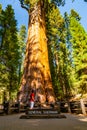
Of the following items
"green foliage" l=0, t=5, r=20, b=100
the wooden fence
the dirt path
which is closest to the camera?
the dirt path

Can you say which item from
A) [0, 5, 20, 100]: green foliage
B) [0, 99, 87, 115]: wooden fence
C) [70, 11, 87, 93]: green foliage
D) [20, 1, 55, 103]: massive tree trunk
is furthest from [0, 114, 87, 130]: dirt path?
[0, 5, 20, 100]: green foliage

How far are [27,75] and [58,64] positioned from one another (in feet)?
80.5

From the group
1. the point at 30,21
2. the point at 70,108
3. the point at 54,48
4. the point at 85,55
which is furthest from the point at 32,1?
the point at 54,48

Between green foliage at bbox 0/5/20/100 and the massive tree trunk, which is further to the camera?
green foliage at bbox 0/5/20/100

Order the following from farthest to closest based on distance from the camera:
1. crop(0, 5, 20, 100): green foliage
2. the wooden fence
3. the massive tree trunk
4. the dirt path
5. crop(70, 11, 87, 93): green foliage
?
crop(0, 5, 20, 100): green foliage
crop(70, 11, 87, 93): green foliage
the massive tree trunk
the wooden fence
the dirt path

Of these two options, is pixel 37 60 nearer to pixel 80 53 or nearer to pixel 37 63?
pixel 37 63

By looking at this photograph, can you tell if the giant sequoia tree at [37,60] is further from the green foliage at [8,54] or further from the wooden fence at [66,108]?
the green foliage at [8,54]

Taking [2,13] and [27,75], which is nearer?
[27,75]

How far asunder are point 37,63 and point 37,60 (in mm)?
318

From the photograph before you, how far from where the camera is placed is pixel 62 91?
4562cm

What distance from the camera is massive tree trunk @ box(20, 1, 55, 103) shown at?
74.7 ft

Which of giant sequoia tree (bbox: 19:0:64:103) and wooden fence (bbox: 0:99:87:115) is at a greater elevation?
giant sequoia tree (bbox: 19:0:64:103)

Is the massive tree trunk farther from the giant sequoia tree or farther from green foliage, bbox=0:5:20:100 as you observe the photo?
green foliage, bbox=0:5:20:100

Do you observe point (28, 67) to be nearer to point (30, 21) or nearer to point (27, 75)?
point (27, 75)
